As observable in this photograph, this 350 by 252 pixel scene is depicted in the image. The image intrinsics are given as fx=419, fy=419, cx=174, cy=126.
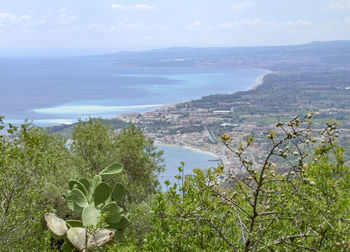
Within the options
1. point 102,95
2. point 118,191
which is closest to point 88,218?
point 118,191

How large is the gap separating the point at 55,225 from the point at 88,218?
1.65 feet

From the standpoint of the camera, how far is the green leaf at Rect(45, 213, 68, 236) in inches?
242

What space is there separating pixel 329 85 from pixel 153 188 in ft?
276

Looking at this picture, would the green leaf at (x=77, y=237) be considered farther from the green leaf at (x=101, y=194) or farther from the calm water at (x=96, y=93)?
the calm water at (x=96, y=93)

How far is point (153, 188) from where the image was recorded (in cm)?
1222

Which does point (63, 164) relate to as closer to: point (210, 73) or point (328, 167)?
point (328, 167)

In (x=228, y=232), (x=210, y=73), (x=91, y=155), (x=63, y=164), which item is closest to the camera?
(x=228, y=232)

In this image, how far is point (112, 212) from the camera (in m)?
6.71

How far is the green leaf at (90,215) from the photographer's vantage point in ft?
20.4

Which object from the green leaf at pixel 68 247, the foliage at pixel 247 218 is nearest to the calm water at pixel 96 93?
the green leaf at pixel 68 247

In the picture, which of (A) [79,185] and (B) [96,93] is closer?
(A) [79,185]

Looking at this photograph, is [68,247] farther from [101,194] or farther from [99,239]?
[101,194]

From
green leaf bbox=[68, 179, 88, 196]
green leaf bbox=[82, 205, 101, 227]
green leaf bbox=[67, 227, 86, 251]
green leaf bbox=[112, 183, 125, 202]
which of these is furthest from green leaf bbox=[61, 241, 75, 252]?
green leaf bbox=[112, 183, 125, 202]

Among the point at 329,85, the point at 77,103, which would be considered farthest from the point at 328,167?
the point at 329,85
